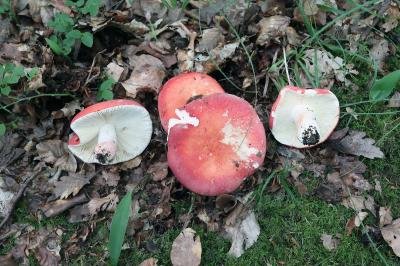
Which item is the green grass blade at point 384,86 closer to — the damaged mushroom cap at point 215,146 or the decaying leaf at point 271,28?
the decaying leaf at point 271,28

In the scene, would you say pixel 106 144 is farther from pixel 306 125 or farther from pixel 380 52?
pixel 380 52

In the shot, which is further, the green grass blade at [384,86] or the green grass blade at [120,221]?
the green grass blade at [384,86]

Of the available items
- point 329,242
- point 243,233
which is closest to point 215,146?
point 243,233

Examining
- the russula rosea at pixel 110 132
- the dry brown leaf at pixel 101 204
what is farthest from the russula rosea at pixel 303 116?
the dry brown leaf at pixel 101 204

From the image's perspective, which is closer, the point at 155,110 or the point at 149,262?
the point at 149,262

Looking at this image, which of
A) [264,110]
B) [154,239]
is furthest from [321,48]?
[154,239]

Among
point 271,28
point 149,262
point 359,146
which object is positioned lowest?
point 149,262
